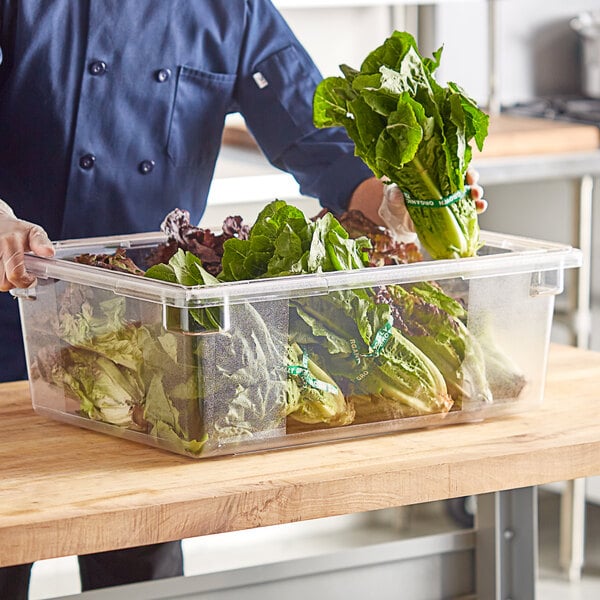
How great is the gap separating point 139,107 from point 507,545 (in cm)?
81

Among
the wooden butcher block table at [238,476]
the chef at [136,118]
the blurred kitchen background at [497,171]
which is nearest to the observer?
the wooden butcher block table at [238,476]

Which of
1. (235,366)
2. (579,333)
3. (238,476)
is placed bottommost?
(579,333)

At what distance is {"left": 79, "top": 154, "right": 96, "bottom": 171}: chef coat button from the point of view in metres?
1.67

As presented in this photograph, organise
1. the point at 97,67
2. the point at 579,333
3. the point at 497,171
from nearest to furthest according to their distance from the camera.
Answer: the point at 97,67 < the point at 497,171 < the point at 579,333

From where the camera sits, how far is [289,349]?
3.77 ft

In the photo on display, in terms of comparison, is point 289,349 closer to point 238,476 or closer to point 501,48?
point 238,476

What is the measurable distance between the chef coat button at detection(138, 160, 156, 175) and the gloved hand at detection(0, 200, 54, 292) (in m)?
0.48

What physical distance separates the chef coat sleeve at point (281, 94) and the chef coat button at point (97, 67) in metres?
0.22

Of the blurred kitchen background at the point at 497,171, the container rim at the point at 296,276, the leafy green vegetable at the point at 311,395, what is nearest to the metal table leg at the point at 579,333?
the blurred kitchen background at the point at 497,171

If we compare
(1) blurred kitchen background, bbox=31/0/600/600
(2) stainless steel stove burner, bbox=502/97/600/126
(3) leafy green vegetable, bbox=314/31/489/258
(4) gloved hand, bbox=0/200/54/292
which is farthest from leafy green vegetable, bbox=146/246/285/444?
(2) stainless steel stove burner, bbox=502/97/600/126

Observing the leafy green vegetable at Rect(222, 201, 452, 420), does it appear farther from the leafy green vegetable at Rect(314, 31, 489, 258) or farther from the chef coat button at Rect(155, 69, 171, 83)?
the chef coat button at Rect(155, 69, 171, 83)

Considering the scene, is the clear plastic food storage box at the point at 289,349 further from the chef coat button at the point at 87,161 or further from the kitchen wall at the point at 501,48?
the kitchen wall at the point at 501,48

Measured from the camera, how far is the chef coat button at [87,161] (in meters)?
Result: 1.67

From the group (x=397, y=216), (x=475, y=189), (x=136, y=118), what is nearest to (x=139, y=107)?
(x=136, y=118)
